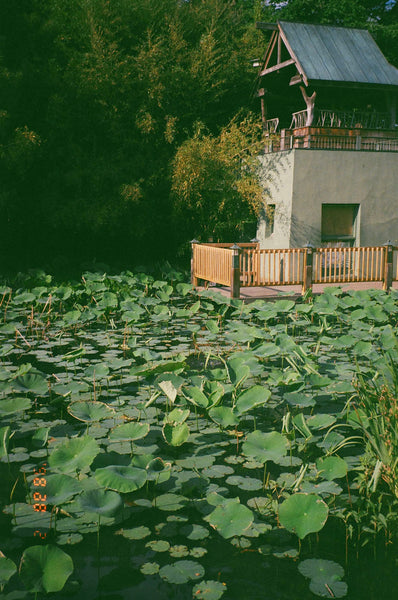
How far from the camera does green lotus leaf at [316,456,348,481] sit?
3.52 meters

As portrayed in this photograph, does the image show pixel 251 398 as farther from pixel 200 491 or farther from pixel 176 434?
pixel 200 491

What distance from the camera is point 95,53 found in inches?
596

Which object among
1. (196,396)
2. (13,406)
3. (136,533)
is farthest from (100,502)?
(196,396)

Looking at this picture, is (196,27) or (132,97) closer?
(132,97)

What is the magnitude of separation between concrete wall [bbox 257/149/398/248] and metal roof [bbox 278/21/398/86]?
6.28 feet

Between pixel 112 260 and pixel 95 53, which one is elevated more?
pixel 95 53

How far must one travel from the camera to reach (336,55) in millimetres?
14977

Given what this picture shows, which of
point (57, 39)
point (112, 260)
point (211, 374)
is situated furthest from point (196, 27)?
point (211, 374)

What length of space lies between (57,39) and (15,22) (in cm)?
119

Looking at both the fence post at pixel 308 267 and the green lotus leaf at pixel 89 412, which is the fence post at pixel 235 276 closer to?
the fence post at pixel 308 267

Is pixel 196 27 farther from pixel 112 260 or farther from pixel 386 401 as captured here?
pixel 386 401

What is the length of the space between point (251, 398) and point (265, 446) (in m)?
0.80

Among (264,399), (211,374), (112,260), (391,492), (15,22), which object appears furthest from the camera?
(112,260)

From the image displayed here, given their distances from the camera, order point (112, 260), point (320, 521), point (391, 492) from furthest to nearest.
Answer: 1. point (112, 260)
2. point (391, 492)
3. point (320, 521)
